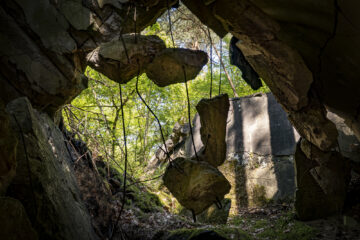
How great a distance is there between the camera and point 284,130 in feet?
26.6

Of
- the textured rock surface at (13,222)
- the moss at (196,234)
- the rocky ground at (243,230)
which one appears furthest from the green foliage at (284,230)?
the textured rock surface at (13,222)

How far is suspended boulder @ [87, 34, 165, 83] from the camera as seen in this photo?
3412mm

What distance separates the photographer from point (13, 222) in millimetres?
1670

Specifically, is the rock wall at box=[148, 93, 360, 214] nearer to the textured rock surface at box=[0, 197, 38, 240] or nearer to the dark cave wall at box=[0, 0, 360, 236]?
the dark cave wall at box=[0, 0, 360, 236]

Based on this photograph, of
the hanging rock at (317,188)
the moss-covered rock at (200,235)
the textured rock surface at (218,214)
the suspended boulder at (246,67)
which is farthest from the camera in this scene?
the suspended boulder at (246,67)

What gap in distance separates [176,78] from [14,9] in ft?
7.93

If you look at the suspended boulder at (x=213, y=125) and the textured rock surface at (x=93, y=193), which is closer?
the suspended boulder at (x=213, y=125)

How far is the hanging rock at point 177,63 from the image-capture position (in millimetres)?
3393

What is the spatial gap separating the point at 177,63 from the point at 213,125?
110cm

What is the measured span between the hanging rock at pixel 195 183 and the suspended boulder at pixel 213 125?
44 cm

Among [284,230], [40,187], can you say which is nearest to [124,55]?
[40,187]

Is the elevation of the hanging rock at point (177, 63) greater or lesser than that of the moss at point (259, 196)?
greater

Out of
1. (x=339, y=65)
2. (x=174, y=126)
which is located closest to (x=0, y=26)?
(x=339, y=65)

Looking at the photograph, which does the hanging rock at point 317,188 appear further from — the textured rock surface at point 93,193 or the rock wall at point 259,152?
the textured rock surface at point 93,193
